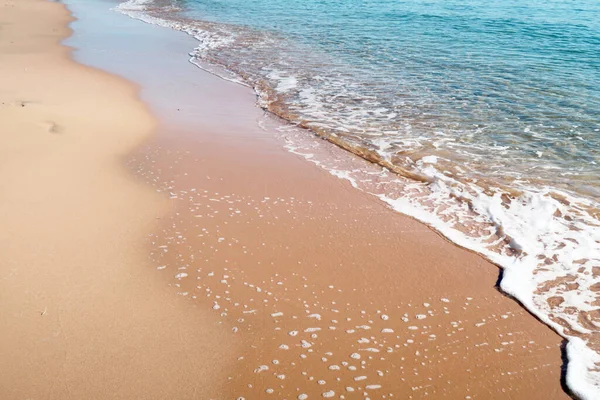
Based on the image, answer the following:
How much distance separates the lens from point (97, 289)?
153 inches

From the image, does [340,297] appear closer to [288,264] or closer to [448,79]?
[288,264]

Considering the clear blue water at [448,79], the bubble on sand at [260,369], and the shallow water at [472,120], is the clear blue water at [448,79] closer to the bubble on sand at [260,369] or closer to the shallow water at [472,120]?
the shallow water at [472,120]

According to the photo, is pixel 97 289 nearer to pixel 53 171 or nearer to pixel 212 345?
pixel 212 345

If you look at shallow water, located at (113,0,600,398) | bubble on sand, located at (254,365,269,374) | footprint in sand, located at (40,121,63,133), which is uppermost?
shallow water, located at (113,0,600,398)

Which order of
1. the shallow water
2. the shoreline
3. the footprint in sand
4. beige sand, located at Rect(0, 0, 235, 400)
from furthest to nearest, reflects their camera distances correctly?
the footprint in sand < the shallow water < the shoreline < beige sand, located at Rect(0, 0, 235, 400)

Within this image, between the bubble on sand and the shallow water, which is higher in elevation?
the shallow water

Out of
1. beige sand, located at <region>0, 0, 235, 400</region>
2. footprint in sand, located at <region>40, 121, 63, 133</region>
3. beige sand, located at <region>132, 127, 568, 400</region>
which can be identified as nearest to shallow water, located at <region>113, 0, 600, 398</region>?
beige sand, located at <region>132, 127, 568, 400</region>

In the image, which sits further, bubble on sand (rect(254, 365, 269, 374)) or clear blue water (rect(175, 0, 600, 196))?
clear blue water (rect(175, 0, 600, 196))

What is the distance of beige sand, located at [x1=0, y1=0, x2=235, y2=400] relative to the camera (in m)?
3.13

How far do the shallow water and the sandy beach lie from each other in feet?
1.59

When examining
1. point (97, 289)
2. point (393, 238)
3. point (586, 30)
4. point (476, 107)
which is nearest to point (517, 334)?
point (393, 238)

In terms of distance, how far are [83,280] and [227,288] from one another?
124 centimetres

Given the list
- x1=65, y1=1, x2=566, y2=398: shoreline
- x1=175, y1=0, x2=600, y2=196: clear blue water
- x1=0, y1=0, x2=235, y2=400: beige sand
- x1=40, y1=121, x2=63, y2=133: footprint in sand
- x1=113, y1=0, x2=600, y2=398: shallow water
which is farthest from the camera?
x1=175, y1=0, x2=600, y2=196: clear blue water

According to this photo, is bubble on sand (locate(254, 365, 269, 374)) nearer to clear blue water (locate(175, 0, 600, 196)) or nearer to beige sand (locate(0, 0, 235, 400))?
beige sand (locate(0, 0, 235, 400))
